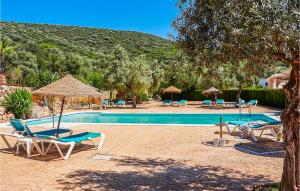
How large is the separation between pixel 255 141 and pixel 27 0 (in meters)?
39.6

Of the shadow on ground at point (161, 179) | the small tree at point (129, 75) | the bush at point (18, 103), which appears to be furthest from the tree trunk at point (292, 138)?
the small tree at point (129, 75)

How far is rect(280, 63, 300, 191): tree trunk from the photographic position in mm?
4934

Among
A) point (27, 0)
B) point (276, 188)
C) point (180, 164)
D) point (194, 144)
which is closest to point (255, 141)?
point (194, 144)

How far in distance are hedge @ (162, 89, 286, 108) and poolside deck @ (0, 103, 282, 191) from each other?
17.8 metres

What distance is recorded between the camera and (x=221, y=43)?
494cm

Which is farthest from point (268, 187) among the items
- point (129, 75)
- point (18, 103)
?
point (129, 75)

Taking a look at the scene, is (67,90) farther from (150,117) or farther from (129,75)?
(129,75)

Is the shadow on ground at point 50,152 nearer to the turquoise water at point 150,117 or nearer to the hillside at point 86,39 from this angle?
the turquoise water at point 150,117

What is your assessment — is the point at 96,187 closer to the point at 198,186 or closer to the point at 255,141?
the point at 198,186

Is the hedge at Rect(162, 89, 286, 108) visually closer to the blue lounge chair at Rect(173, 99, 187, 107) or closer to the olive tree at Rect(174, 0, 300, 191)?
the blue lounge chair at Rect(173, 99, 187, 107)

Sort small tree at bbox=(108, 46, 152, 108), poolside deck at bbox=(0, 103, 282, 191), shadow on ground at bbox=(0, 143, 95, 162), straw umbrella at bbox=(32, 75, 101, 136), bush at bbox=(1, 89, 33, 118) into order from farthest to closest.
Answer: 1. small tree at bbox=(108, 46, 152, 108)
2. bush at bbox=(1, 89, 33, 118)
3. straw umbrella at bbox=(32, 75, 101, 136)
4. shadow on ground at bbox=(0, 143, 95, 162)
5. poolside deck at bbox=(0, 103, 282, 191)

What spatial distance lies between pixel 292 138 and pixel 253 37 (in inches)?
69.1

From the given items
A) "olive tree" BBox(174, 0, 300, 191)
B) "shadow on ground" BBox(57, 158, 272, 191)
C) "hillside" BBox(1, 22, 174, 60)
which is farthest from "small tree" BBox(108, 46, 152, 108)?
"hillside" BBox(1, 22, 174, 60)

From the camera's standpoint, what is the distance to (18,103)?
18859mm
